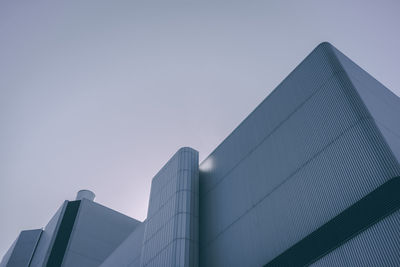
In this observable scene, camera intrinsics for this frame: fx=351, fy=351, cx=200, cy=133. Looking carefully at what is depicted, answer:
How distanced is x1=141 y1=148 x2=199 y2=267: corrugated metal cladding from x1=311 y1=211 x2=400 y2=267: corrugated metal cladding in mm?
11520

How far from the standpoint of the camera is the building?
46.0ft

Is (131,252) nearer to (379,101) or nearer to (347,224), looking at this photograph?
(347,224)

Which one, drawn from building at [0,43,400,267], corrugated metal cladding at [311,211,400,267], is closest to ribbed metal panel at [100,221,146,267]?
building at [0,43,400,267]

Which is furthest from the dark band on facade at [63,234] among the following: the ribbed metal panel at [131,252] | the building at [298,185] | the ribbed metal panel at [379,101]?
the ribbed metal panel at [379,101]

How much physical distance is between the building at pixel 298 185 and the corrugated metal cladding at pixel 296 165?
55mm

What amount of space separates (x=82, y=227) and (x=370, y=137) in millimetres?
49707

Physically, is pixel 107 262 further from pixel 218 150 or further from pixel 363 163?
pixel 363 163

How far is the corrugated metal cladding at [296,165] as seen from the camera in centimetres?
1546

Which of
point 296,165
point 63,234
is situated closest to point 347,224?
point 296,165

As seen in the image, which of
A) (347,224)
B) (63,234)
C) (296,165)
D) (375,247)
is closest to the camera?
(375,247)

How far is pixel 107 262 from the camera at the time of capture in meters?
42.3

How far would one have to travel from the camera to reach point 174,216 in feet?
83.4

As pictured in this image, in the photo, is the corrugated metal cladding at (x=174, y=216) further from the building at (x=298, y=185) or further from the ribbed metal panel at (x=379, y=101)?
the ribbed metal panel at (x=379, y=101)

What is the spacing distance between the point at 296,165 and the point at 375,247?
662cm
